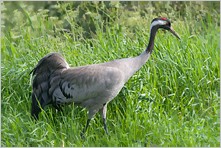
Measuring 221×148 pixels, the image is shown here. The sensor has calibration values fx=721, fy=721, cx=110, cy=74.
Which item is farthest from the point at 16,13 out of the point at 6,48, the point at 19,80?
the point at 19,80

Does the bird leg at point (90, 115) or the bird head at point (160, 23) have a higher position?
the bird head at point (160, 23)

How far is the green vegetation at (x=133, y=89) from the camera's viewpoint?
7.18m

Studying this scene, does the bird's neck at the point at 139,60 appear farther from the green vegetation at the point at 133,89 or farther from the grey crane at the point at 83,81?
the green vegetation at the point at 133,89

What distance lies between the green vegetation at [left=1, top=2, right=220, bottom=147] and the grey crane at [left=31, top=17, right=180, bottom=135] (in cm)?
16

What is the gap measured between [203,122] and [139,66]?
2.91 ft

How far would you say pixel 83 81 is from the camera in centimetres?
739

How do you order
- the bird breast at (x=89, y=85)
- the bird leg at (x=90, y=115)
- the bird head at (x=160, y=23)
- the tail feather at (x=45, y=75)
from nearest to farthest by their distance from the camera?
the bird breast at (x=89, y=85) < the bird leg at (x=90, y=115) < the tail feather at (x=45, y=75) < the bird head at (x=160, y=23)

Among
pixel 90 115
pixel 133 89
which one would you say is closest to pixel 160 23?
pixel 133 89

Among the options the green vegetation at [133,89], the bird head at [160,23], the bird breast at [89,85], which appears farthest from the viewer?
the bird head at [160,23]

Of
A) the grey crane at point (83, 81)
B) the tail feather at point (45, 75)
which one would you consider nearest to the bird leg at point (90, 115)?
the grey crane at point (83, 81)

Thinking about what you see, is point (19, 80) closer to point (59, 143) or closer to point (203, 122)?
point (59, 143)

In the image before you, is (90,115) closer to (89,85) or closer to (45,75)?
(89,85)

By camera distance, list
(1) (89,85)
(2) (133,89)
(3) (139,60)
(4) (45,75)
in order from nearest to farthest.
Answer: (1) (89,85) < (3) (139,60) < (4) (45,75) < (2) (133,89)

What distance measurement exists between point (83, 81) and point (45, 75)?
0.48m
